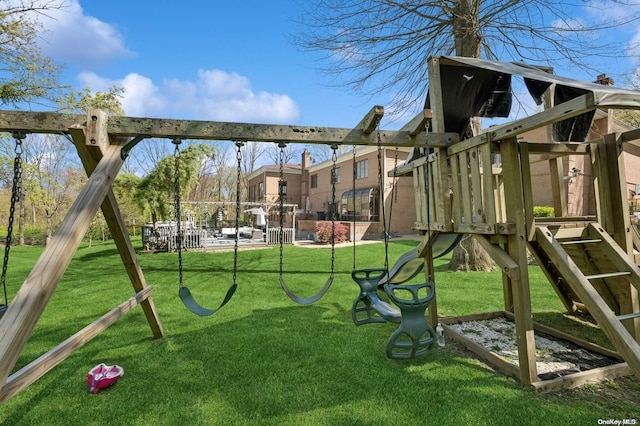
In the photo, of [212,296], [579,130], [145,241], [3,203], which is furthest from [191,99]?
[579,130]

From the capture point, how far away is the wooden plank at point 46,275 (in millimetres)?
1669

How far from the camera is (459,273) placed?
26.4 feet

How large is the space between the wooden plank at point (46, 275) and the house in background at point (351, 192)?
34.8 feet

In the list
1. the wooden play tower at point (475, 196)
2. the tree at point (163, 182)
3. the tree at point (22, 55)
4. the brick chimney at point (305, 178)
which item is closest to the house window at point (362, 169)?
the brick chimney at point (305, 178)

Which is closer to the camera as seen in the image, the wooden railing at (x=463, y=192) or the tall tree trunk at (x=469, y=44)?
the wooden railing at (x=463, y=192)

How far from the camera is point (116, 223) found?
3283 mm

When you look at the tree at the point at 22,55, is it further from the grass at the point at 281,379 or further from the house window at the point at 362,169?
the house window at the point at 362,169

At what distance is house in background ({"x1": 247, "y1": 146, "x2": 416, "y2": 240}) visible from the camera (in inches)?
754

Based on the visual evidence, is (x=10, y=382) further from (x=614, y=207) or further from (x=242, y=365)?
(x=614, y=207)

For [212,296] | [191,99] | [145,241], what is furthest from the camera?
[191,99]

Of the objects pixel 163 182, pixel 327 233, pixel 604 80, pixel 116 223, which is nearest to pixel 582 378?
pixel 116 223

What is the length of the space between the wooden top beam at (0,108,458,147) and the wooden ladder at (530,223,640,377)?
5.04 feet

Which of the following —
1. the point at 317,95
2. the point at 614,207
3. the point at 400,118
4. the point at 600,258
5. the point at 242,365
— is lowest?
the point at 242,365

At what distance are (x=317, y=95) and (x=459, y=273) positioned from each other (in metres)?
6.42
